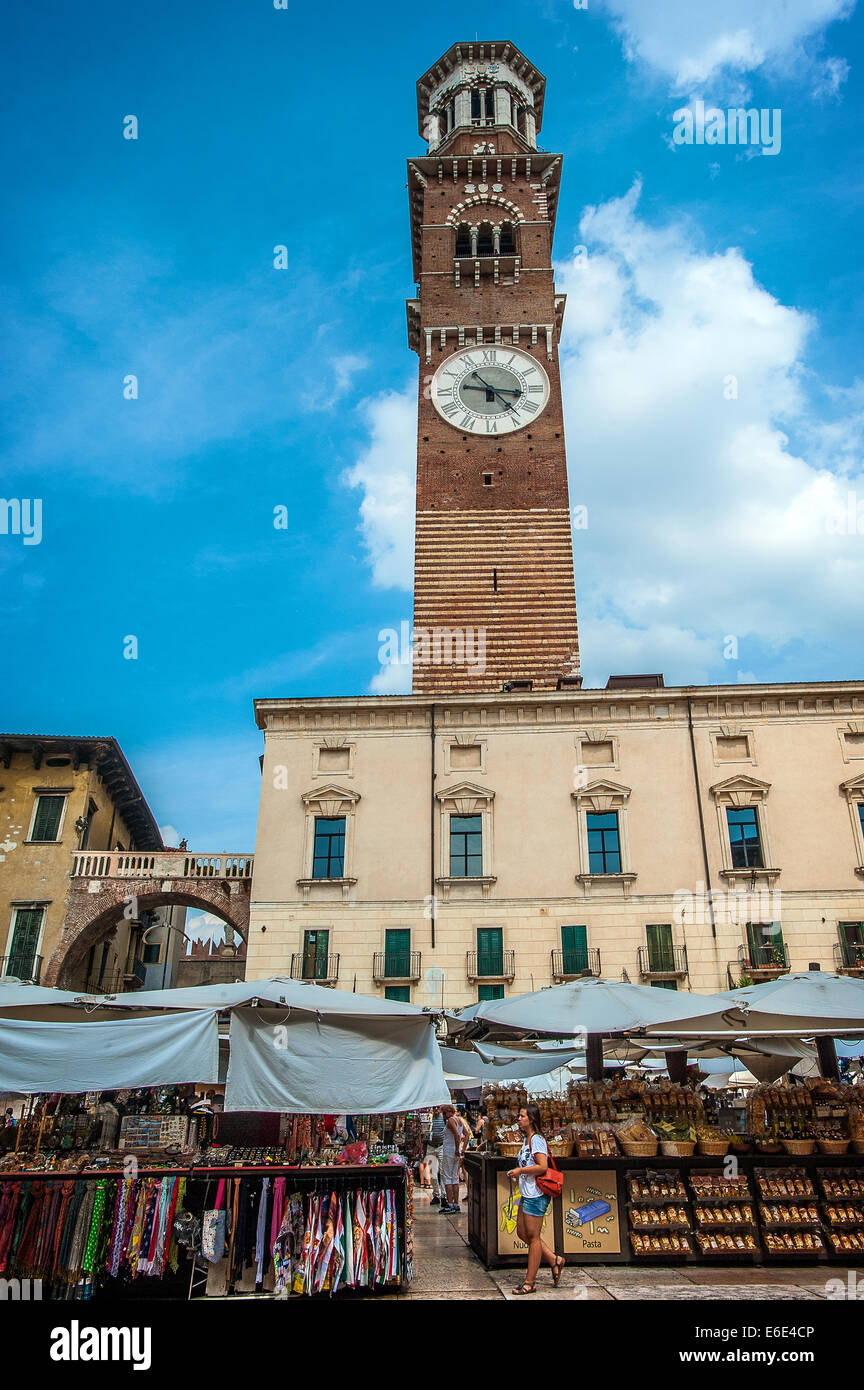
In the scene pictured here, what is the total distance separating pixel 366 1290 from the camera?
8867mm

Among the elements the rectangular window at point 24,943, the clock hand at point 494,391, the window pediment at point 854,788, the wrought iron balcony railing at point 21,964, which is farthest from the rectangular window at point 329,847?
the clock hand at point 494,391

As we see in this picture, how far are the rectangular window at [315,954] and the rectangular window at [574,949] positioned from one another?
6.14 metres

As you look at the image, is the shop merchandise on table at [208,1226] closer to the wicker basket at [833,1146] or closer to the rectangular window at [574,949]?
the wicker basket at [833,1146]

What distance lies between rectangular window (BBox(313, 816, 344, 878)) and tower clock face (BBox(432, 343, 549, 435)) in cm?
1702

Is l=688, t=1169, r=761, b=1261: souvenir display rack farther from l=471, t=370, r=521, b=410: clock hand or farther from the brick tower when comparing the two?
l=471, t=370, r=521, b=410: clock hand

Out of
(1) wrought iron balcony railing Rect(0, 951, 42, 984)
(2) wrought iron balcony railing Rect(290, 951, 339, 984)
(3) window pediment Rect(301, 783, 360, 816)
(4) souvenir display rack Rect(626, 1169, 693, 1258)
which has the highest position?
(3) window pediment Rect(301, 783, 360, 816)

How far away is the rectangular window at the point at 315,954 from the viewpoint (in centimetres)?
2450

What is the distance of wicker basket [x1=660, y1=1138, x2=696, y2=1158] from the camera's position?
10492mm

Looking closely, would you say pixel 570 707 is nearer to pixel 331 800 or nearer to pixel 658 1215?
pixel 331 800

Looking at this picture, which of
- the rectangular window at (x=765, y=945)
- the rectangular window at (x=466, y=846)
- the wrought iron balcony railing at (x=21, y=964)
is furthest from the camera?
the wrought iron balcony railing at (x=21, y=964)

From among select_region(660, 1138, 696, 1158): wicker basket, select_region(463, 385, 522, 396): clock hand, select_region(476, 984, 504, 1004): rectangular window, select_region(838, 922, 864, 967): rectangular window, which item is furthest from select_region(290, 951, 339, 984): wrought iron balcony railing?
select_region(463, 385, 522, 396): clock hand

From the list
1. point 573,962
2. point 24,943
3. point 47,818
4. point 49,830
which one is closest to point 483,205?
point 47,818

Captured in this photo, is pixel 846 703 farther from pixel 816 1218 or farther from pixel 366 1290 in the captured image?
pixel 366 1290

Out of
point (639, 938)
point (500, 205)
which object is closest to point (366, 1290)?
point (639, 938)
